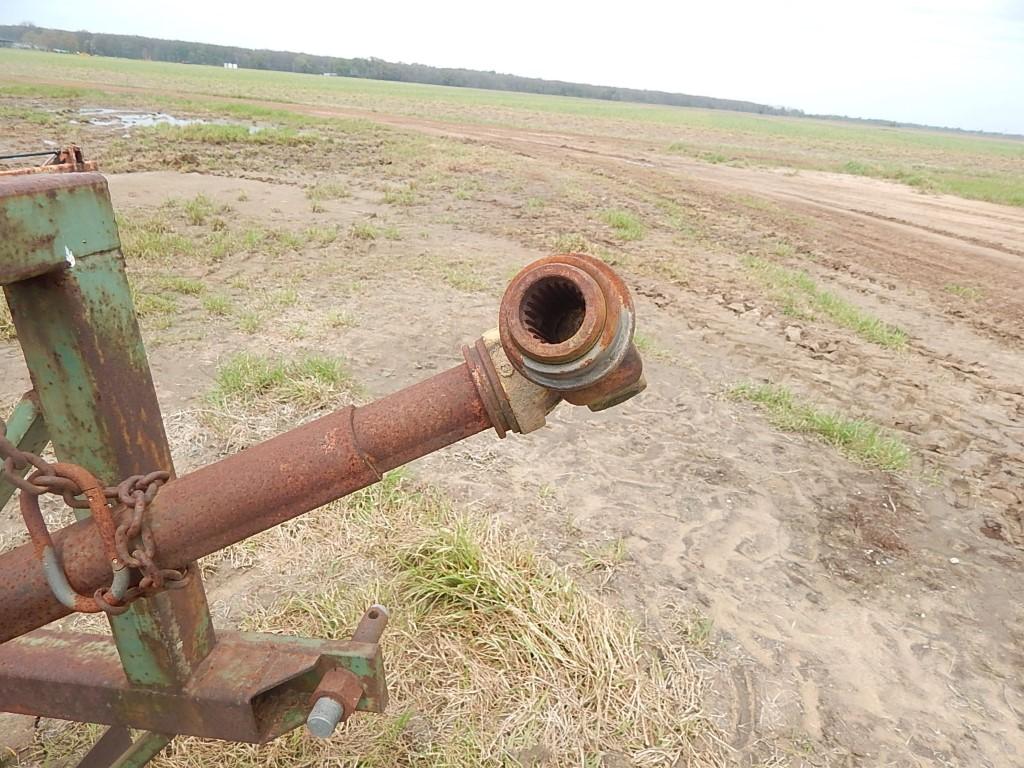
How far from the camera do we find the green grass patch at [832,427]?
4031 mm

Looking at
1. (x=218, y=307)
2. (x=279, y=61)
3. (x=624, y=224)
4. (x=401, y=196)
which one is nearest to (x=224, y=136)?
(x=401, y=196)

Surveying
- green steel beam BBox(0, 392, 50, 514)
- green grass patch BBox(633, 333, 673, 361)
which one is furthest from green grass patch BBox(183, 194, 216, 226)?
green steel beam BBox(0, 392, 50, 514)

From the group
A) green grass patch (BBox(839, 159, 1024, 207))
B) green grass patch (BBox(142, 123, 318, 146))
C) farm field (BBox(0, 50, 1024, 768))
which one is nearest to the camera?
farm field (BBox(0, 50, 1024, 768))

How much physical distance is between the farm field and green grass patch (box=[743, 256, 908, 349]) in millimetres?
59

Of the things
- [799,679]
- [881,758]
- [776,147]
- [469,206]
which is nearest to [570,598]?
[799,679]

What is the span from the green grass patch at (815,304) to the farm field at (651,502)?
0.06 meters

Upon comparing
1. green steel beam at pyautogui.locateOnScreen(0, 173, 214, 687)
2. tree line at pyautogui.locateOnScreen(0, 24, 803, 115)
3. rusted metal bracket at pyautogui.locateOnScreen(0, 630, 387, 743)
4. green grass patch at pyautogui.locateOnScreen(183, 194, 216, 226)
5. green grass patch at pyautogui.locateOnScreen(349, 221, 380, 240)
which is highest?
green steel beam at pyautogui.locateOnScreen(0, 173, 214, 687)

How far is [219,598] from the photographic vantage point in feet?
8.89

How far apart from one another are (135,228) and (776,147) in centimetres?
2831

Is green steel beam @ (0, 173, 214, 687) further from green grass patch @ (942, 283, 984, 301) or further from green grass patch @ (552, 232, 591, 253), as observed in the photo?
green grass patch @ (942, 283, 984, 301)

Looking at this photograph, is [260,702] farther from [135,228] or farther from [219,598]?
[135,228]

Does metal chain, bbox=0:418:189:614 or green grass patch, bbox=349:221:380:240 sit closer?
metal chain, bbox=0:418:189:614

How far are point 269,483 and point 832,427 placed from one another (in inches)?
154

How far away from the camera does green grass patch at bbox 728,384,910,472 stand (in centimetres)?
403
